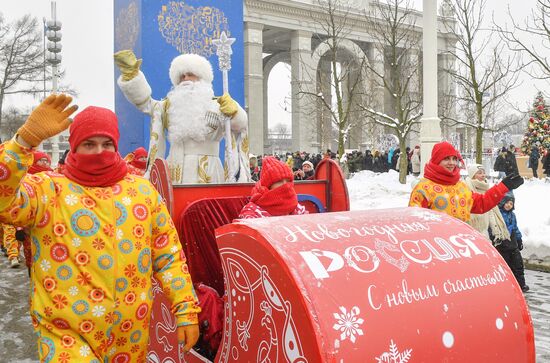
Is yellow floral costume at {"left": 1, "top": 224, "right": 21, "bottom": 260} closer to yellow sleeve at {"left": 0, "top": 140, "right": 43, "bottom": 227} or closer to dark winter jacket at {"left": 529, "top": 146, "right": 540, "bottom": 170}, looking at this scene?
yellow sleeve at {"left": 0, "top": 140, "right": 43, "bottom": 227}

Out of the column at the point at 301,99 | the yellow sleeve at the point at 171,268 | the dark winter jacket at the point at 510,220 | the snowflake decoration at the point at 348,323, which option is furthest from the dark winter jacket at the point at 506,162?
the column at the point at 301,99

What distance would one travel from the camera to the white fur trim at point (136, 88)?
5246mm

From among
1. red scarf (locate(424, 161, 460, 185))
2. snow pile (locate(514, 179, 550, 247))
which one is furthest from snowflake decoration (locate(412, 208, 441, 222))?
snow pile (locate(514, 179, 550, 247))

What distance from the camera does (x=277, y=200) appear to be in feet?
11.4

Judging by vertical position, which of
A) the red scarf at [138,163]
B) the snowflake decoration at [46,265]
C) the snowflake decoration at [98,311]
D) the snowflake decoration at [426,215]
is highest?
the red scarf at [138,163]

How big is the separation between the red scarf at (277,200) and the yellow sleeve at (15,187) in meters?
1.55

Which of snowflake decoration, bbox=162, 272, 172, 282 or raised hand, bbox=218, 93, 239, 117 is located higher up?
raised hand, bbox=218, 93, 239, 117

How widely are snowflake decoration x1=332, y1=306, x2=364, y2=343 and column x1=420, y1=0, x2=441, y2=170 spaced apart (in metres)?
10.9

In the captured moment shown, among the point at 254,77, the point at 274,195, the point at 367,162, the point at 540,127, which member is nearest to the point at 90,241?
the point at 274,195

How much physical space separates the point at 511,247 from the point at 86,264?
5.80m

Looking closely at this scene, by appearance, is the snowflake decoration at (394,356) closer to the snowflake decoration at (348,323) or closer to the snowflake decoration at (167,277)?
the snowflake decoration at (348,323)

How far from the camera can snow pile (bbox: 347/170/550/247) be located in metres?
8.52

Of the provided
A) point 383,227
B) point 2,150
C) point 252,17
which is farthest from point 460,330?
point 252,17

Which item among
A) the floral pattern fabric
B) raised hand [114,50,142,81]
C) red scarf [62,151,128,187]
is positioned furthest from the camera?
raised hand [114,50,142,81]
